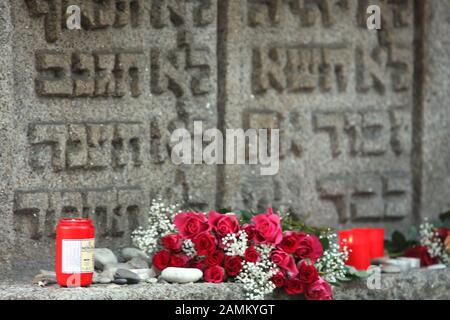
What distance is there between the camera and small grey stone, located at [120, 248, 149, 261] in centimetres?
426

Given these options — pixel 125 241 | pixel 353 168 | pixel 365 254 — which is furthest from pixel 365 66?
pixel 125 241

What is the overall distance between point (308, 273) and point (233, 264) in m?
0.27

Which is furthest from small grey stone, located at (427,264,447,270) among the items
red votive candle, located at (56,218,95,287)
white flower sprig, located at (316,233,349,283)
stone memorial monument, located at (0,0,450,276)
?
red votive candle, located at (56,218,95,287)

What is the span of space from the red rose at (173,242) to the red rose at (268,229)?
28cm

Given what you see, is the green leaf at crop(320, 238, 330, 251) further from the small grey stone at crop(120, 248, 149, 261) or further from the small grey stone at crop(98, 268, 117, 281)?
the small grey stone at crop(98, 268, 117, 281)

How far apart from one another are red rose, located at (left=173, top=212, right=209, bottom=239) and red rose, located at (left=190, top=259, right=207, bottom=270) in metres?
0.11

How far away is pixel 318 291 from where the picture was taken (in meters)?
4.06

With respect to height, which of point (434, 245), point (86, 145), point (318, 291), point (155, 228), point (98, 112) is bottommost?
point (318, 291)

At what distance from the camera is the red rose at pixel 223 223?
4.04m

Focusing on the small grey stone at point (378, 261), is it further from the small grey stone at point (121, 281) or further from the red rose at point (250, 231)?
the small grey stone at point (121, 281)

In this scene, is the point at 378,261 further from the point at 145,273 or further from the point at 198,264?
the point at 145,273

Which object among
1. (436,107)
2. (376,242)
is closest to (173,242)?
(376,242)

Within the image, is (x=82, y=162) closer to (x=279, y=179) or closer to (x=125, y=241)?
(x=125, y=241)
